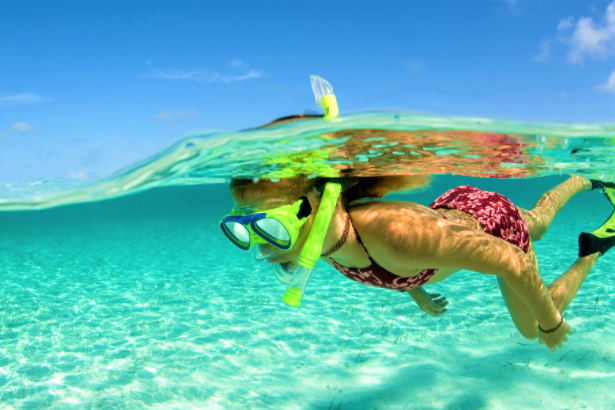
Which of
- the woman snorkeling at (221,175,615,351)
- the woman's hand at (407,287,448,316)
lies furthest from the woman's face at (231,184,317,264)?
the woman's hand at (407,287,448,316)

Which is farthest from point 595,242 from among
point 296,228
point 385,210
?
point 296,228

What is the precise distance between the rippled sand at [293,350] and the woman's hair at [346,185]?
1.89 meters

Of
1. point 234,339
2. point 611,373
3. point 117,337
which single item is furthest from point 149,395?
point 611,373

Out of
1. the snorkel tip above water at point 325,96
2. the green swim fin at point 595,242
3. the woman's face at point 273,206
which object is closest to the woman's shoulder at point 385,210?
the woman's face at point 273,206

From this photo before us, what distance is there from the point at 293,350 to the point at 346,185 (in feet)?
14.9

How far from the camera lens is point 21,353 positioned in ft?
23.7

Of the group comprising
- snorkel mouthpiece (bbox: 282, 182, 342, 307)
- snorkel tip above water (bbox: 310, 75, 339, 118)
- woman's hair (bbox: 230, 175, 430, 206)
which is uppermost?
snorkel tip above water (bbox: 310, 75, 339, 118)

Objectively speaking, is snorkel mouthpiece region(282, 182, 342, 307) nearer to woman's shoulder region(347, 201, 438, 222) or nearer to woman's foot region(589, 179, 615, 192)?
woman's shoulder region(347, 201, 438, 222)

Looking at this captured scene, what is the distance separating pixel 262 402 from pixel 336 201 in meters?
3.74

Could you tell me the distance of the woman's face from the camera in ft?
10.4

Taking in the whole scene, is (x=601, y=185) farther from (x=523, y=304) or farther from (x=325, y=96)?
(x=325, y=96)

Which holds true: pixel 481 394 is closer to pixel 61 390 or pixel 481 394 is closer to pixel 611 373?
pixel 611 373

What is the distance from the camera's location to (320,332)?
7.75 metres

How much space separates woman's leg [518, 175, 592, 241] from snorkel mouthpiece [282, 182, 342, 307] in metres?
3.35
